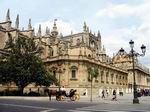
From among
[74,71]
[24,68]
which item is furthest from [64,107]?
[74,71]

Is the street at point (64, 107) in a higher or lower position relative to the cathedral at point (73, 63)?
lower

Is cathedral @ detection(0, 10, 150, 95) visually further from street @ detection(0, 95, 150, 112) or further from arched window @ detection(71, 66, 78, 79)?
street @ detection(0, 95, 150, 112)

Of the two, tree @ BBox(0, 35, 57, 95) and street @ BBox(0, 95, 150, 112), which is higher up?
tree @ BBox(0, 35, 57, 95)

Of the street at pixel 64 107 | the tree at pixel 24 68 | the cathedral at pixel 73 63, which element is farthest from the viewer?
the cathedral at pixel 73 63

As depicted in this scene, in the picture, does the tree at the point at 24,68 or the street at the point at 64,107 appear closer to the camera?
the street at the point at 64,107

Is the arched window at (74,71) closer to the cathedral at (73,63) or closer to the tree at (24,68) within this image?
the cathedral at (73,63)

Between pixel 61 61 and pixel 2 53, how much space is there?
11.6m

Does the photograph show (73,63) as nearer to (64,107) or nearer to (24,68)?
(24,68)

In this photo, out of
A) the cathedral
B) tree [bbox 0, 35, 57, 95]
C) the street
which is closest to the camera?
the street

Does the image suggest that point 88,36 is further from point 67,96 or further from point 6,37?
point 67,96

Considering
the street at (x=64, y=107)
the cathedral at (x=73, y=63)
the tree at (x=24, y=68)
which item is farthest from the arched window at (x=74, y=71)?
the street at (x=64, y=107)

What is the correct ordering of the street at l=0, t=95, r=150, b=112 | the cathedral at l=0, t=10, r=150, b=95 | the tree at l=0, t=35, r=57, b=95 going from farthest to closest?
the cathedral at l=0, t=10, r=150, b=95 → the tree at l=0, t=35, r=57, b=95 → the street at l=0, t=95, r=150, b=112

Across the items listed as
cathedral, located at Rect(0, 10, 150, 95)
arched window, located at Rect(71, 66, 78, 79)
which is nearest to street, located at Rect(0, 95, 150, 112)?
cathedral, located at Rect(0, 10, 150, 95)

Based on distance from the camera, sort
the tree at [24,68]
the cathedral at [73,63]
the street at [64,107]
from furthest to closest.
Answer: the cathedral at [73,63] → the tree at [24,68] → the street at [64,107]
